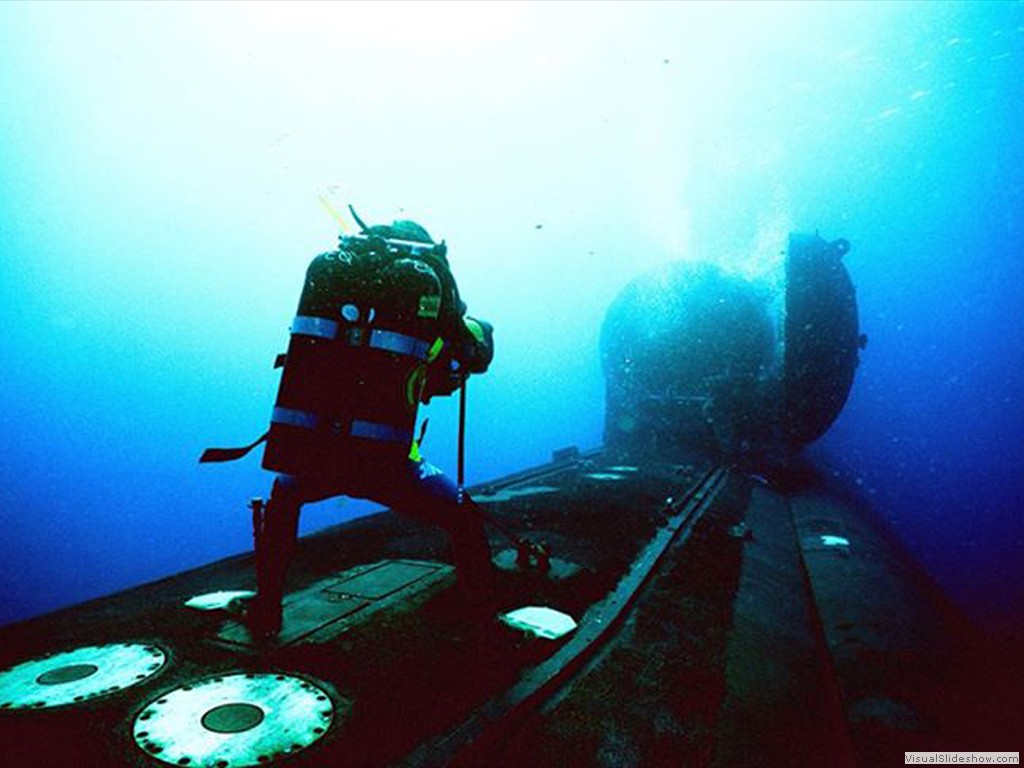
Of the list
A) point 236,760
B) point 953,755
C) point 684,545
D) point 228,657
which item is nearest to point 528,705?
point 236,760

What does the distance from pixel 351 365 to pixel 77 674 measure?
2.01m

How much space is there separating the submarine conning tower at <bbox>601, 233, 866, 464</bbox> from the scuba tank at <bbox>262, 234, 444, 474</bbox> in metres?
9.31

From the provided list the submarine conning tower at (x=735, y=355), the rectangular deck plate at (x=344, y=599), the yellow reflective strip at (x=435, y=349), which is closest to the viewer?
the yellow reflective strip at (x=435, y=349)

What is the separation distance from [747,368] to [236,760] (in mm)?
10395

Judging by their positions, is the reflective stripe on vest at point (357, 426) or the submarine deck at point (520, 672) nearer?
the submarine deck at point (520, 672)

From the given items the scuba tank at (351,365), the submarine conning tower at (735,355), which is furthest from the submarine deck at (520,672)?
the submarine conning tower at (735,355)

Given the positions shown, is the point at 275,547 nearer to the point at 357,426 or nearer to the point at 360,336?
the point at 357,426

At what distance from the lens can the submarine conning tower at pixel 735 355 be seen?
32.8 ft

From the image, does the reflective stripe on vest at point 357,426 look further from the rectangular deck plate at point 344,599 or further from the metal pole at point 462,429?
the rectangular deck plate at point 344,599

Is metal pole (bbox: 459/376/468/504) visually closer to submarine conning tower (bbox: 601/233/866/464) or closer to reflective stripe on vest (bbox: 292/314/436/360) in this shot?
reflective stripe on vest (bbox: 292/314/436/360)

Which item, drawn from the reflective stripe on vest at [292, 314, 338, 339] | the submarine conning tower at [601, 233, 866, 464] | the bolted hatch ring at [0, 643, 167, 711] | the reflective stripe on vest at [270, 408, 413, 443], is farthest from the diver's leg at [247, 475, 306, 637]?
the submarine conning tower at [601, 233, 866, 464]

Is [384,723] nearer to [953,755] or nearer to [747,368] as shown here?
[953,755]

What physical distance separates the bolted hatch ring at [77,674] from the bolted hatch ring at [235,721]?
0.35 metres

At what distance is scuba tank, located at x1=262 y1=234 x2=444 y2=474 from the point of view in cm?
238
